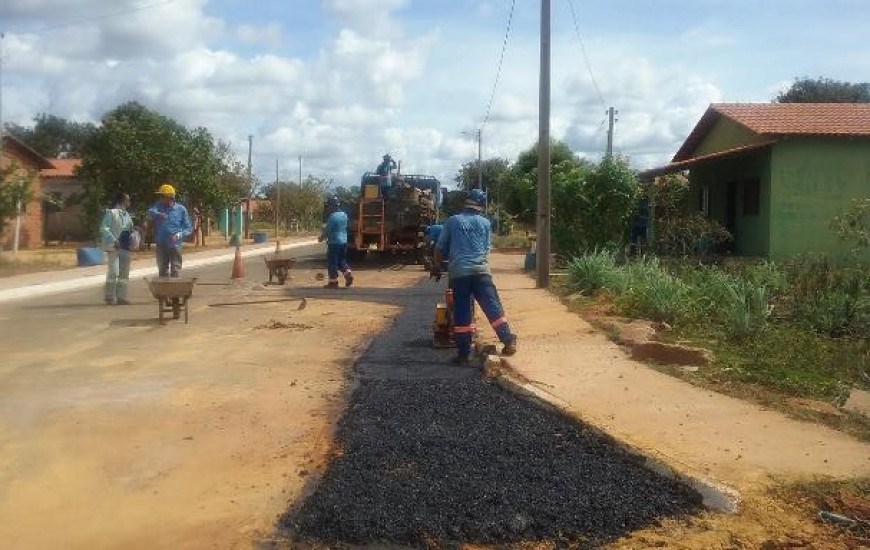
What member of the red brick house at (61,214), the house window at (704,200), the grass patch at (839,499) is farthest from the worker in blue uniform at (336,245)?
the red brick house at (61,214)

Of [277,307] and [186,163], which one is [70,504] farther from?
[186,163]

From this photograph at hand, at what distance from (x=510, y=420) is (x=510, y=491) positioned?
1435mm

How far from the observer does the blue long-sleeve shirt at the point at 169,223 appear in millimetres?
12992

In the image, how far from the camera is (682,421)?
623 cm

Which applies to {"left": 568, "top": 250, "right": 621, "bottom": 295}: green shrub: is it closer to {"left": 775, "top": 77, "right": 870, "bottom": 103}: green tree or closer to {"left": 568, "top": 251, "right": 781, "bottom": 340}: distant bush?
{"left": 568, "top": 251, "right": 781, "bottom": 340}: distant bush

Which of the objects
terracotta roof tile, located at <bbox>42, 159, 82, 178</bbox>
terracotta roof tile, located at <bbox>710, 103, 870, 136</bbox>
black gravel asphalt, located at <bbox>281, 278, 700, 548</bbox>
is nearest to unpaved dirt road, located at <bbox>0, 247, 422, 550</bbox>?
black gravel asphalt, located at <bbox>281, 278, 700, 548</bbox>

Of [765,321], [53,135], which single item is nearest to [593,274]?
[765,321]

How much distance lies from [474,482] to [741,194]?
17.7m

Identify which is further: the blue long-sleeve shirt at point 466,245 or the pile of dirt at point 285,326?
the pile of dirt at point 285,326

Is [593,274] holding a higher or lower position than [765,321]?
higher

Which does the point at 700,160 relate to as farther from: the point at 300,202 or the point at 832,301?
the point at 300,202

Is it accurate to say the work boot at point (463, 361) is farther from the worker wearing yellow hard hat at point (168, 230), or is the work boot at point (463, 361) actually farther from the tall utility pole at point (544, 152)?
the tall utility pole at point (544, 152)

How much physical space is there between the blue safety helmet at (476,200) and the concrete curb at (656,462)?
2264mm

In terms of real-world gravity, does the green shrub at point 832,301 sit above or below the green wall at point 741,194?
below
